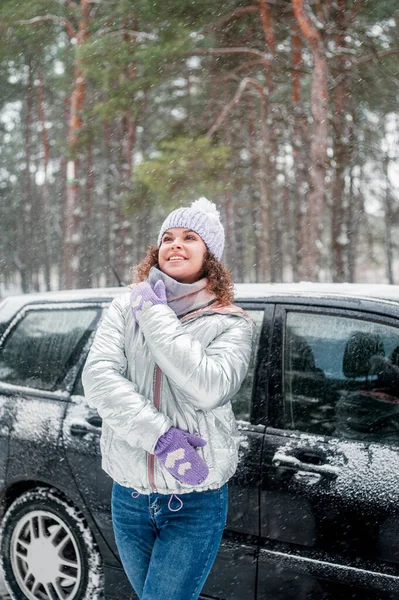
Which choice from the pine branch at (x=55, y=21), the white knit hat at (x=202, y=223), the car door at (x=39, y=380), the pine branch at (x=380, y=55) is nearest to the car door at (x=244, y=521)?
the white knit hat at (x=202, y=223)

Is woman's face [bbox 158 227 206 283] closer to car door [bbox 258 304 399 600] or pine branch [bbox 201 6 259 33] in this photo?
car door [bbox 258 304 399 600]

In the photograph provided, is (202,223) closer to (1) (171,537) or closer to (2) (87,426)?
(1) (171,537)

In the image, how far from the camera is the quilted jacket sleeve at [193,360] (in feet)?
6.91

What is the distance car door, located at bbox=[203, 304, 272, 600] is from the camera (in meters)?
2.89

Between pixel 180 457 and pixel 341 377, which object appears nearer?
pixel 180 457

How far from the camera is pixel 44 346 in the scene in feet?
12.8

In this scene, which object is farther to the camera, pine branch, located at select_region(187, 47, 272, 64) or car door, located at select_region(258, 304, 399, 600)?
pine branch, located at select_region(187, 47, 272, 64)

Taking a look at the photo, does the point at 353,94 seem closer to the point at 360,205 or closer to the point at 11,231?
the point at 360,205

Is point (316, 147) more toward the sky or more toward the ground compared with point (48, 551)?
more toward the sky

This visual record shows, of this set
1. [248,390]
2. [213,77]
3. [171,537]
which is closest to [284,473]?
[248,390]

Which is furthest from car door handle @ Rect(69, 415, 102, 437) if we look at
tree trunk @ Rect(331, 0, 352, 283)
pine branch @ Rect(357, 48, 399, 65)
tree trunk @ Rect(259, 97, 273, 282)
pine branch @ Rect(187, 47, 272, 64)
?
tree trunk @ Rect(259, 97, 273, 282)

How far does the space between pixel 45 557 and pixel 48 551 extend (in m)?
0.04

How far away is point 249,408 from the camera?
3035mm

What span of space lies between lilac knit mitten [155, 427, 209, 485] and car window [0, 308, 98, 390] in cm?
165
